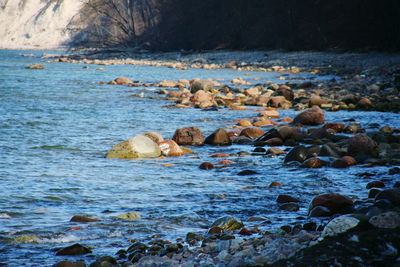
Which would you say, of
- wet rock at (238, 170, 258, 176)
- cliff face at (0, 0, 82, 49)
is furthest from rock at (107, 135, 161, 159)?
cliff face at (0, 0, 82, 49)

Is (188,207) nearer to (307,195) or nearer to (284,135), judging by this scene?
(307,195)

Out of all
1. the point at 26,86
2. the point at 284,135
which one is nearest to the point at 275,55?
the point at 26,86

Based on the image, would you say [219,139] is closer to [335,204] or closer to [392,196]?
[335,204]

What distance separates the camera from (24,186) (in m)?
7.68

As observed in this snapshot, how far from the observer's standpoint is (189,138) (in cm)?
1112

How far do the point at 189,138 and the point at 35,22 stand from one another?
10076 cm

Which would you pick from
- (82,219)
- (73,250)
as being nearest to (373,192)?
(82,219)

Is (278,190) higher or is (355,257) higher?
(355,257)

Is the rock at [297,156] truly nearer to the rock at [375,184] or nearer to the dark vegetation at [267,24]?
the rock at [375,184]

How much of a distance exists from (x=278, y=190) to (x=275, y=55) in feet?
109

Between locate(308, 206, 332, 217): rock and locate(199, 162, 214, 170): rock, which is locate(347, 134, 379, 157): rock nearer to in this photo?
locate(199, 162, 214, 170): rock

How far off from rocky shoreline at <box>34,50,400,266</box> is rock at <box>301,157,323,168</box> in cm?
1

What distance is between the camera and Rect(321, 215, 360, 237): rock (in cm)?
431

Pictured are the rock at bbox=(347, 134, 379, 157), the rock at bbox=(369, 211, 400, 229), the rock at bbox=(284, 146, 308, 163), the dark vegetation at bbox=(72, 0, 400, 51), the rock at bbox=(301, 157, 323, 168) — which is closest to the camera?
the rock at bbox=(369, 211, 400, 229)
